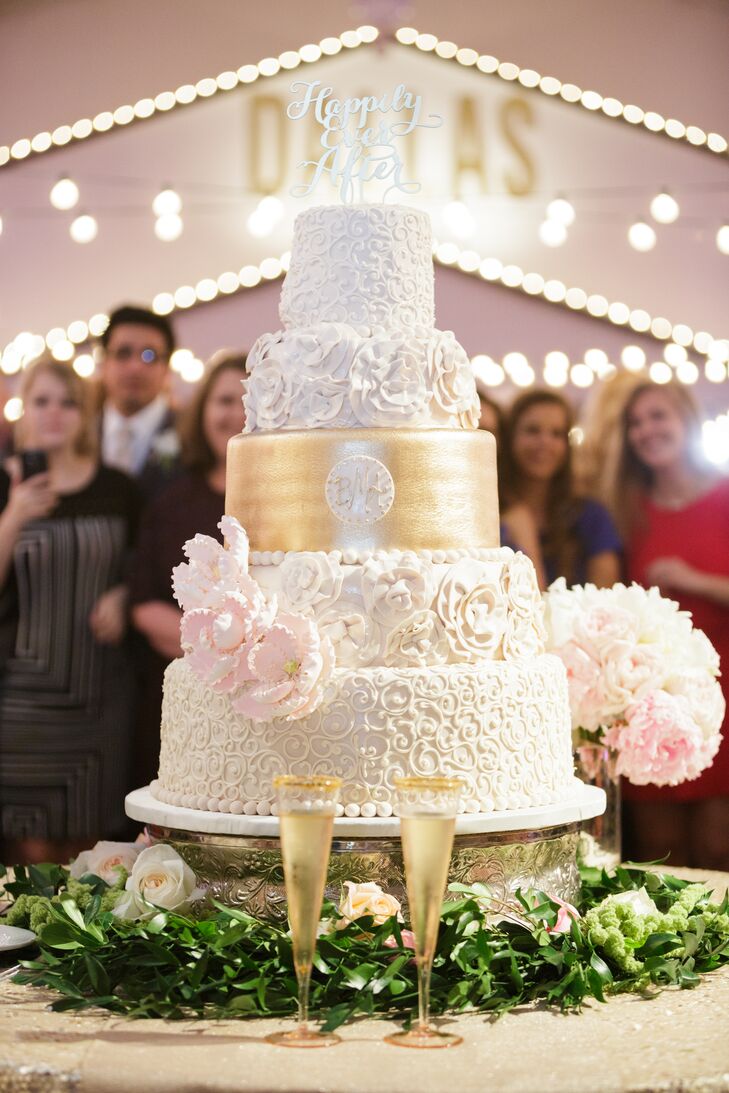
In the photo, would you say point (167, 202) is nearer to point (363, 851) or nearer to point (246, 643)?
point (246, 643)

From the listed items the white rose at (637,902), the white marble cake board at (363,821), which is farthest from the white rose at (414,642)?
the white rose at (637,902)

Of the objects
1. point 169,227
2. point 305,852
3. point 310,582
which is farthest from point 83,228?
point 305,852

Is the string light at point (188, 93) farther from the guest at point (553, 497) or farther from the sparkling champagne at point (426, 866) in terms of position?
the sparkling champagne at point (426, 866)

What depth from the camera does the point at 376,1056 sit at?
2.03 metres

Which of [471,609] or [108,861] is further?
[108,861]

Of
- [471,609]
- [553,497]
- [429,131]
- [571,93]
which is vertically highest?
[571,93]

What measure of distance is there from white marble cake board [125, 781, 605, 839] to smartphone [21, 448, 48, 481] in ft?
9.09

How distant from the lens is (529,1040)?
2.13 m

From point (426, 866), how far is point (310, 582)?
796mm

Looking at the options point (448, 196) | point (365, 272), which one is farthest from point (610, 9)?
point (365, 272)

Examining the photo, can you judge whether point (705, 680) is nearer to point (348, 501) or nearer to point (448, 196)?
point (348, 501)

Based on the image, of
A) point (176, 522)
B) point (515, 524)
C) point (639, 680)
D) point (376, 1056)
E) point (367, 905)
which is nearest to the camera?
point (376, 1056)

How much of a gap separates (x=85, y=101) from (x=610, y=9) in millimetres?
2204

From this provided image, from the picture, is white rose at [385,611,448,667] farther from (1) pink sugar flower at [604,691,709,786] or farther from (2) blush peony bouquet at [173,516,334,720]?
(1) pink sugar flower at [604,691,709,786]
